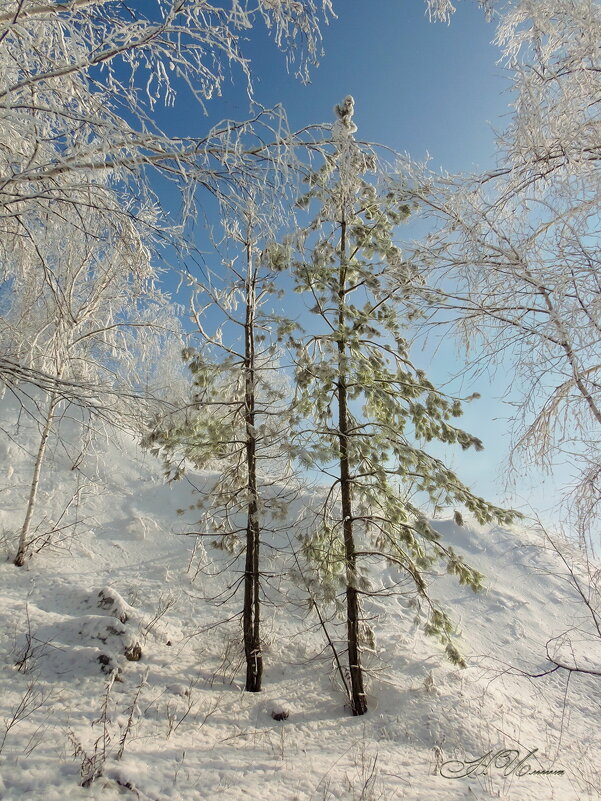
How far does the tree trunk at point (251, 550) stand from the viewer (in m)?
5.97

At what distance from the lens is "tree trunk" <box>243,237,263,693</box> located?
597 cm

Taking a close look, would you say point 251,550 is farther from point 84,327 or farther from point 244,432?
point 84,327

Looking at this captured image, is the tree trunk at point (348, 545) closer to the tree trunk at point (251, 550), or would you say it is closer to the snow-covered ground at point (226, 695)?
the snow-covered ground at point (226, 695)

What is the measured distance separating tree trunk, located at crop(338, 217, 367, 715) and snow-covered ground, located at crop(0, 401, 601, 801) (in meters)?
0.39

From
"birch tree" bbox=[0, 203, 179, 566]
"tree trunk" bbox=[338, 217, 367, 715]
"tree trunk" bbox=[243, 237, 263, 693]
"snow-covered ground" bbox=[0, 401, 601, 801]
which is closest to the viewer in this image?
"snow-covered ground" bbox=[0, 401, 601, 801]

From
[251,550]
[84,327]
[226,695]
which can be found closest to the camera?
[226,695]

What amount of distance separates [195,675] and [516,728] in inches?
165

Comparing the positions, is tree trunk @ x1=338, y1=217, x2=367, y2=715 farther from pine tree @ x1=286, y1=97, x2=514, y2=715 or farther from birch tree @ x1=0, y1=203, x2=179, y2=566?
birch tree @ x1=0, y1=203, x2=179, y2=566

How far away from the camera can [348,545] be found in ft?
19.2

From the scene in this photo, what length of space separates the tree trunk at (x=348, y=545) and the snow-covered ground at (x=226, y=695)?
39 centimetres

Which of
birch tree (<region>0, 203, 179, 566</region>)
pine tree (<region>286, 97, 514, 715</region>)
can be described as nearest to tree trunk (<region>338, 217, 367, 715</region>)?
pine tree (<region>286, 97, 514, 715</region>)

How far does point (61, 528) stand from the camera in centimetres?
947

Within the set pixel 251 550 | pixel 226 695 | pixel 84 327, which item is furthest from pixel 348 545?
pixel 84 327

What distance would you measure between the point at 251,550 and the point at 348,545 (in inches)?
53.7
